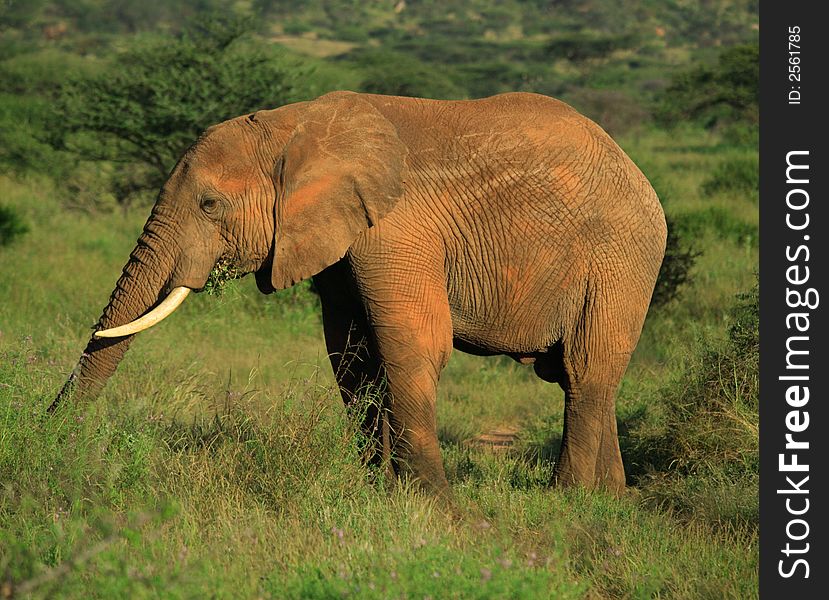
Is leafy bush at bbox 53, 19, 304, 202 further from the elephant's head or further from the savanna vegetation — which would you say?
the elephant's head

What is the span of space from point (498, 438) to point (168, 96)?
843cm

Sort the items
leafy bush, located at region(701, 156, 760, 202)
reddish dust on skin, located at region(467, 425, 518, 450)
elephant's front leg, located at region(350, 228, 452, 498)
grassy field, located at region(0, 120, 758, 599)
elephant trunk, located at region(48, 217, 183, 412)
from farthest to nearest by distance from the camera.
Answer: leafy bush, located at region(701, 156, 760, 202)
reddish dust on skin, located at region(467, 425, 518, 450)
elephant's front leg, located at region(350, 228, 452, 498)
elephant trunk, located at region(48, 217, 183, 412)
grassy field, located at region(0, 120, 758, 599)

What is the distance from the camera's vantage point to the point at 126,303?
17.3 ft

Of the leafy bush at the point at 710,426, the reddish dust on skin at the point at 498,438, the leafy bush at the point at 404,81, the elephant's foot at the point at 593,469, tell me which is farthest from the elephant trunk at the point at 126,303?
the leafy bush at the point at 404,81

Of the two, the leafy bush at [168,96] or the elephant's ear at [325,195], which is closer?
the elephant's ear at [325,195]

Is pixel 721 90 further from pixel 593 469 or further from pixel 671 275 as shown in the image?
pixel 593 469

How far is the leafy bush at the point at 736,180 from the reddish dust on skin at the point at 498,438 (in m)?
9.63

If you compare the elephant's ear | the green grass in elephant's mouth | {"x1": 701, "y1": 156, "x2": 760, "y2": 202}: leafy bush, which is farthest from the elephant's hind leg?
{"x1": 701, "y1": 156, "x2": 760, "y2": 202}: leafy bush

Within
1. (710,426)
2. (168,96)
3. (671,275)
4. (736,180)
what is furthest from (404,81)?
(710,426)

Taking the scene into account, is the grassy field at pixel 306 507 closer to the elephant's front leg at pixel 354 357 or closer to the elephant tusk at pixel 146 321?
the elephant's front leg at pixel 354 357

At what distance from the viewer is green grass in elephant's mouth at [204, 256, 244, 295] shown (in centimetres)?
544

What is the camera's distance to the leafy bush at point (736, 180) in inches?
680

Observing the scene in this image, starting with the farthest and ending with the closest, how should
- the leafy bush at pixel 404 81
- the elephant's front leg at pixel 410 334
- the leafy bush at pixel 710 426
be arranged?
the leafy bush at pixel 404 81 < the leafy bush at pixel 710 426 < the elephant's front leg at pixel 410 334
